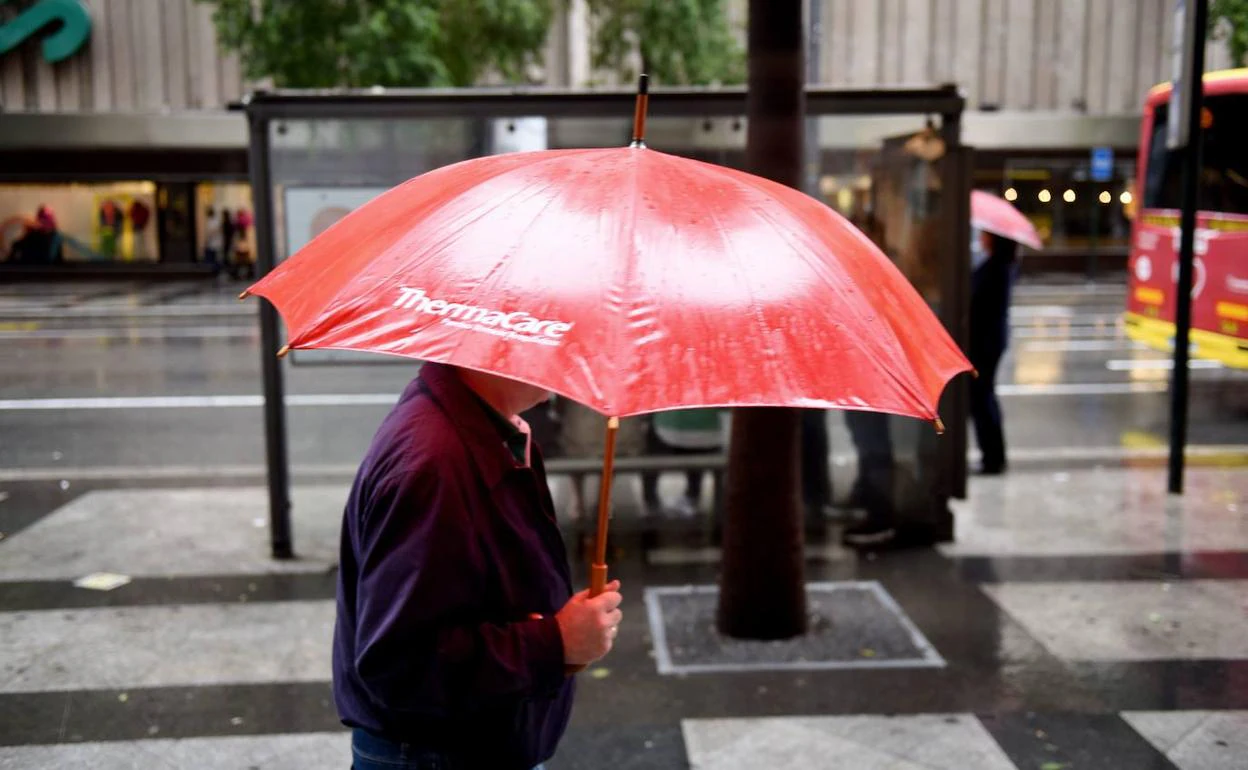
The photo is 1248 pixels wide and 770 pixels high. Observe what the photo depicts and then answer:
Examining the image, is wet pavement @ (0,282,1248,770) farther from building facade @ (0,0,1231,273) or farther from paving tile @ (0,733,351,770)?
building facade @ (0,0,1231,273)

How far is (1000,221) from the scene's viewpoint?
8062 millimetres

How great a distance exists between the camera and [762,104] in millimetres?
5254

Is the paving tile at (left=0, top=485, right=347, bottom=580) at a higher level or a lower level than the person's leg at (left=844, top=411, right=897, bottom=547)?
lower

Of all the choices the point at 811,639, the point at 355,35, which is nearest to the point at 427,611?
the point at 811,639

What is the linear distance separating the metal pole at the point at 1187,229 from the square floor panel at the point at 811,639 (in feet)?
10.4

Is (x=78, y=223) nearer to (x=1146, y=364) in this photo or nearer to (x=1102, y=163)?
(x=1146, y=364)

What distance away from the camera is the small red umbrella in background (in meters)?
1.94

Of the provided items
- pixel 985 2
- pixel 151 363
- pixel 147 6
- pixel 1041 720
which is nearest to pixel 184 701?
pixel 1041 720

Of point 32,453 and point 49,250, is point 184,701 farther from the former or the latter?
point 49,250

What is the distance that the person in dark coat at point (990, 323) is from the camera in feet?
28.0

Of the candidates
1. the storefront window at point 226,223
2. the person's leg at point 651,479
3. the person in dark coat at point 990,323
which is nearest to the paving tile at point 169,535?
the person's leg at point 651,479

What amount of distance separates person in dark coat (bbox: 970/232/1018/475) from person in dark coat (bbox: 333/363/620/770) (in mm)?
6817

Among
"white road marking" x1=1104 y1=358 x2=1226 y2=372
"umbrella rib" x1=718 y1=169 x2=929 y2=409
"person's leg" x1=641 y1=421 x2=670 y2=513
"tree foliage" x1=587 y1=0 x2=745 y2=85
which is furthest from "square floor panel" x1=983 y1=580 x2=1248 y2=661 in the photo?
"tree foliage" x1=587 y1=0 x2=745 y2=85

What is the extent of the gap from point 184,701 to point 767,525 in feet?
8.50
